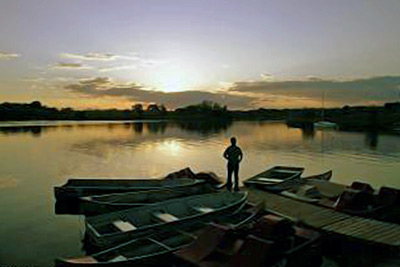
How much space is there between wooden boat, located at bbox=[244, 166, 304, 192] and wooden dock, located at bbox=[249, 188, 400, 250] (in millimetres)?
1841

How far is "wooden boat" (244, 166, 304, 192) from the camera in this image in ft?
54.0

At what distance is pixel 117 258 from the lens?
8484mm

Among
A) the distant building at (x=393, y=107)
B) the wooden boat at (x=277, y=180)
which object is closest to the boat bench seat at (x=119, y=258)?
the wooden boat at (x=277, y=180)

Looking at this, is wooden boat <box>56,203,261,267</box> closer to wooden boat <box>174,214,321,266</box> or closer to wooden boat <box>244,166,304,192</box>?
wooden boat <box>174,214,321,266</box>

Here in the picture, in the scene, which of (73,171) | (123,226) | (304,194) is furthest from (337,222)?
(73,171)

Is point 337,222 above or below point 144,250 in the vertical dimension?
above

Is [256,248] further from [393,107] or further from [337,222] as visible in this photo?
[393,107]

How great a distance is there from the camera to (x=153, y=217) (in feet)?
37.4

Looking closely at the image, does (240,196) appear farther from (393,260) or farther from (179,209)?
(393,260)

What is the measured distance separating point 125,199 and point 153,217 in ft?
11.0

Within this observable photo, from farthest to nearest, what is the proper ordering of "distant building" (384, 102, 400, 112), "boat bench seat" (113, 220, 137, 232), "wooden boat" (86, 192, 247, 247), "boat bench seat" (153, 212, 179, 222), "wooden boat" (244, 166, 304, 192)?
"distant building" (384, 102, 400, 112), "wooden boat" (244, 166, 304, 192), "boat bench seat" (153, 212, 179, 222), "boat bench seat" (113, 220, 137, 232), "wooden boat" (86, 192, 247, 247)

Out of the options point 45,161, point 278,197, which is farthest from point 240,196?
point 45,161

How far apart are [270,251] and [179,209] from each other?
508 cm

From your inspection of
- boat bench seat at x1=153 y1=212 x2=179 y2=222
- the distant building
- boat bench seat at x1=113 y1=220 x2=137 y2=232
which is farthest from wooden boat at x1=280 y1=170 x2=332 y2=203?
the distant building
